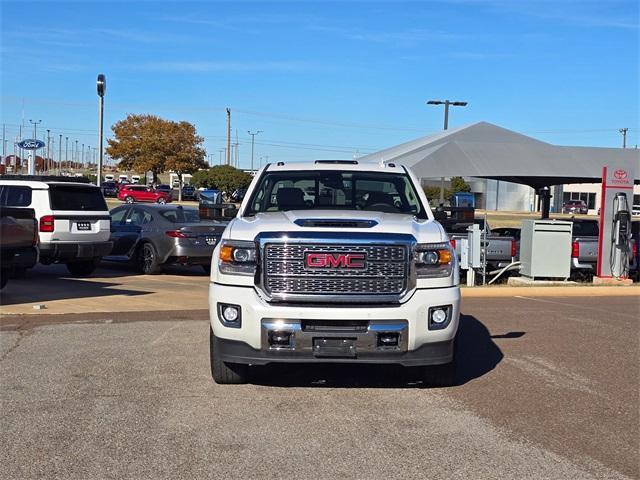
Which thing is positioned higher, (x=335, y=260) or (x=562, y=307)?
(x=335, y=260)

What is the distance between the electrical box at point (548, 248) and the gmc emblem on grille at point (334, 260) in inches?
401

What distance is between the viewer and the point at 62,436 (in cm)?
529

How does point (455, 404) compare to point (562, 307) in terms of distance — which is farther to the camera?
point (562, 307)

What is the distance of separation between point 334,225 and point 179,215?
33.7 ft

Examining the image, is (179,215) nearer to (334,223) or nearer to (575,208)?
(334,223)

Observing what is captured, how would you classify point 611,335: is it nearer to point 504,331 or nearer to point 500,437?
point 504,331

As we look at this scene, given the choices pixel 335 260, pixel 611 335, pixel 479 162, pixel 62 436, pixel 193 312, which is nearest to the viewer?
pixel 62 436

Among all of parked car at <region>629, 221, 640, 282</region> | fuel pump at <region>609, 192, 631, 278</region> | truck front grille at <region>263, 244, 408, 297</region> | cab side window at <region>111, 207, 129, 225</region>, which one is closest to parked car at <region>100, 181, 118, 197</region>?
cab side window at <region>111, 207, 129, 225</region>

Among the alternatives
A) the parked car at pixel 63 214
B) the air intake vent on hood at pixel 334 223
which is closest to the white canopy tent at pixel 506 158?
the parked car at pixel 63 214

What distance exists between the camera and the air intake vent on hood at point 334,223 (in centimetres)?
624

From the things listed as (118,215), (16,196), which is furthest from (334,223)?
(118,215)

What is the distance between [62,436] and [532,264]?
1197cm

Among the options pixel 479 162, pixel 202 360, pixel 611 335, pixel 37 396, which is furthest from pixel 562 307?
pixel 37 396

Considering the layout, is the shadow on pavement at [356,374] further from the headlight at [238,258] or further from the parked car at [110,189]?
the parked car at [110,189]
